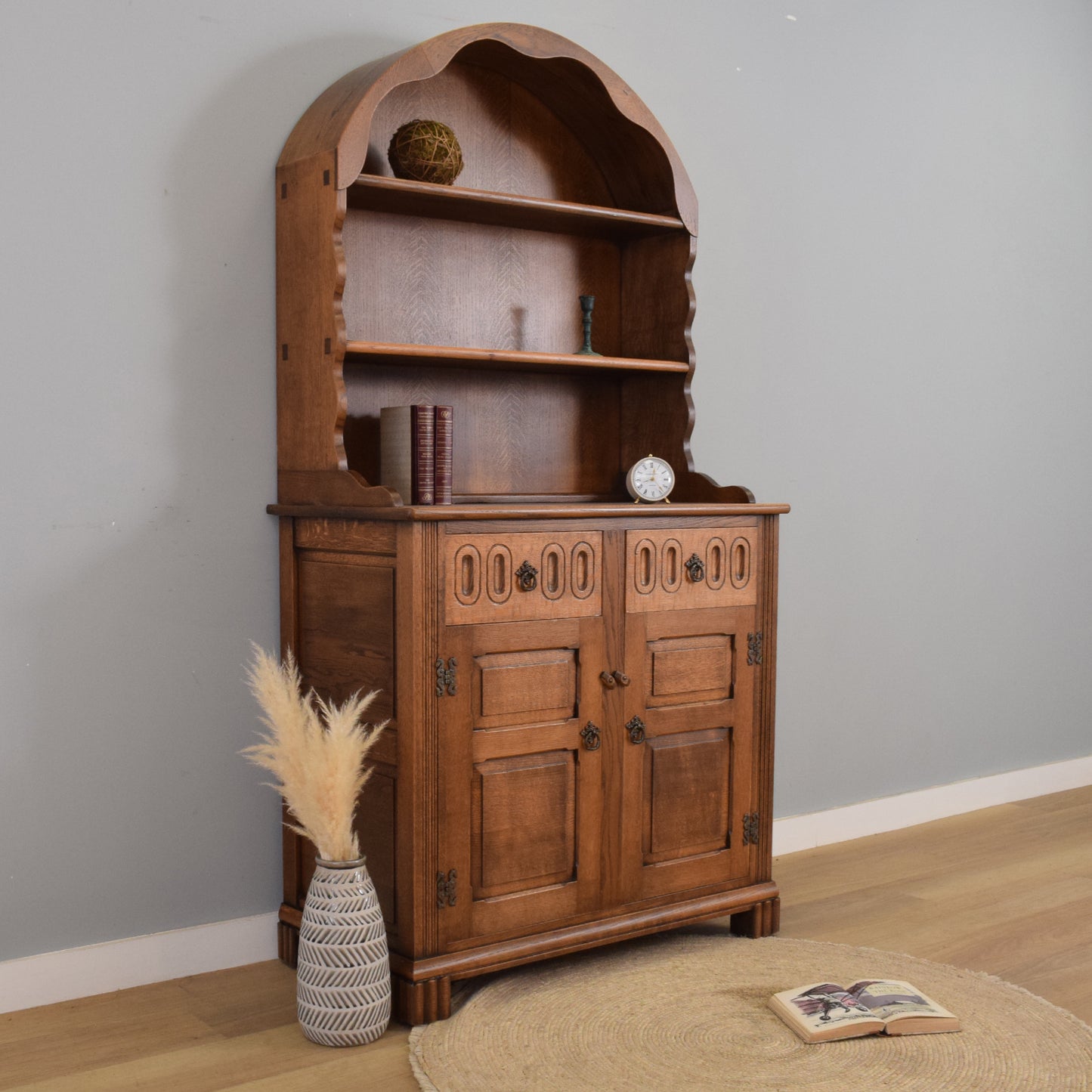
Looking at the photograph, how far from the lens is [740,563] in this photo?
3084 millimetres

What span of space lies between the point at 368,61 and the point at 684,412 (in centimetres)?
117

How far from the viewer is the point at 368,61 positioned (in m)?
3.02

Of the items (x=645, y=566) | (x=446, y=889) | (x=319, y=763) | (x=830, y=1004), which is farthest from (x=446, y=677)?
(x=830, y=1004)

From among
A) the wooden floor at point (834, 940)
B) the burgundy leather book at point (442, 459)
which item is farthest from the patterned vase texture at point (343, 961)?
the burgundy leather book at point (442, 459)

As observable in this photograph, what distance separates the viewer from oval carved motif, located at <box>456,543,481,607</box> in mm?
2590

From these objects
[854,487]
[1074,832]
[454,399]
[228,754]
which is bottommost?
[1074,832]

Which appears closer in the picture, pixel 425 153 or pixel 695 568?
pixel 425 153

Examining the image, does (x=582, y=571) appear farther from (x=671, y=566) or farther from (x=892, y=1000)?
(x=892, y=1000)

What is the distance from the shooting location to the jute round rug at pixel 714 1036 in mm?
2348

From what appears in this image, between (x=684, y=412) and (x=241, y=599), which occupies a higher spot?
(x=684, y=412)

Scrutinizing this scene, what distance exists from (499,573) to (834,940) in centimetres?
130

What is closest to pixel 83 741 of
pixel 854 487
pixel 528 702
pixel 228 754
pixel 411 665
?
pixel 228 754

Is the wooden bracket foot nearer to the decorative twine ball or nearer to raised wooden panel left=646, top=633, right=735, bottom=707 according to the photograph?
raised wooden panel left=646, top=633, right=735, bottom=707

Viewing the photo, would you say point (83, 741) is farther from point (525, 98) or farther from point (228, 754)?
point (525, 98)
